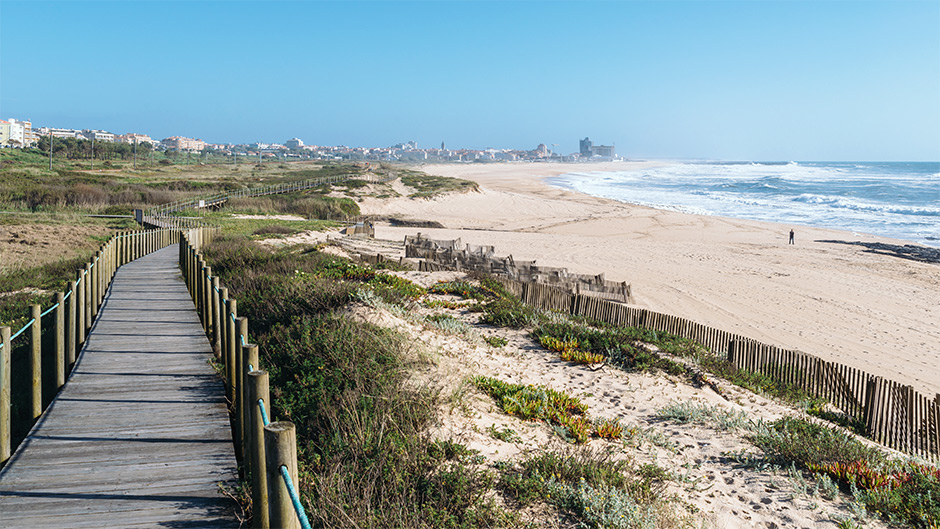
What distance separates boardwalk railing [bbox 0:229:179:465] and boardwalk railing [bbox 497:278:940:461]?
29.0 ft

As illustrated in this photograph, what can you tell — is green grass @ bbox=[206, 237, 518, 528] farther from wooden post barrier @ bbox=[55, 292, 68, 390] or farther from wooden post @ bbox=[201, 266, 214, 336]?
wooden post barrier @ bbox=[55, 292, 68, 390]

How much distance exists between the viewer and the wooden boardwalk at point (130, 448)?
4.21 m

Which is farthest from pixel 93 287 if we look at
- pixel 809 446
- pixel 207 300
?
pixel 809 446

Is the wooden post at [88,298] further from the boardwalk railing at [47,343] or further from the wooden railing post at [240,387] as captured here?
the wooden railing post at [240,387]

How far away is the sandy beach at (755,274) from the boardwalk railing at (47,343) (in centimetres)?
1429

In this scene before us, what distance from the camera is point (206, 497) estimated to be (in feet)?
14.5

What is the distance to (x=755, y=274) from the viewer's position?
26.4 metres

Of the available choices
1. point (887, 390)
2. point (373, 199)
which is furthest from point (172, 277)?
point (373, 199)

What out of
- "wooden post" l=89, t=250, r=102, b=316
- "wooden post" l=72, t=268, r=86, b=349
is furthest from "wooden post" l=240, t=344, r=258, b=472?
"wooden post" l=89, t=250, r=102, b=316

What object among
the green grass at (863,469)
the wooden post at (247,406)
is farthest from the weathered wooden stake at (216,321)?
the green grass at (863,469)

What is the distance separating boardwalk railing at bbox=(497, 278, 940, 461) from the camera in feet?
27.2

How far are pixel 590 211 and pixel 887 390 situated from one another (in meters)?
46.7

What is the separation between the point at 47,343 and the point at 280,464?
347 inches

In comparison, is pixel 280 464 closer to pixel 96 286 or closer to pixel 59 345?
pixel 59 345
